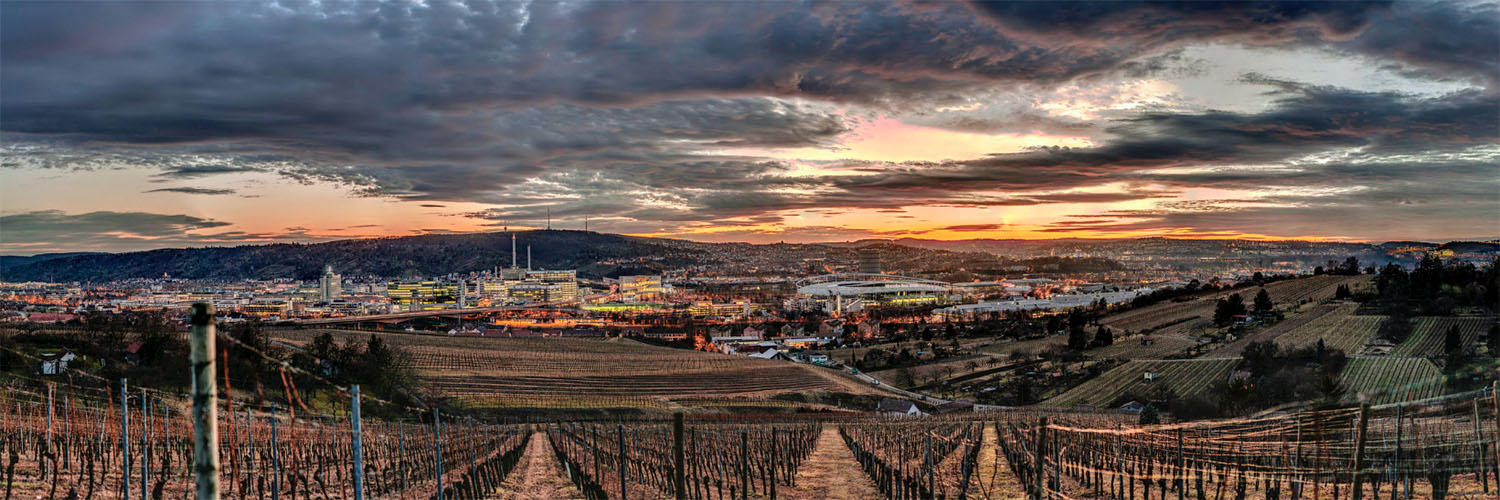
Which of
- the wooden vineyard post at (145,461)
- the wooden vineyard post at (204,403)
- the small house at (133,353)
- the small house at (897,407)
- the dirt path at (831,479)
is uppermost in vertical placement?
the wooden vineyard post at (204,403)

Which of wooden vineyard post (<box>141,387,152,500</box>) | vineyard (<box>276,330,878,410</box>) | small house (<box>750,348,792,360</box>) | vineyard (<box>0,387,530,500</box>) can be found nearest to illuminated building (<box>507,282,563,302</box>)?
small house (<box>750,348,792,360</box>)

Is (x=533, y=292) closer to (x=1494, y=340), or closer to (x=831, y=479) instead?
(x=1494, y=340)

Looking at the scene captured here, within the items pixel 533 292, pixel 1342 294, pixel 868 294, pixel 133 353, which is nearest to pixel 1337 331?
pixel 1342 294

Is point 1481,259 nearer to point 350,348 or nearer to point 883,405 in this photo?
point 883,405

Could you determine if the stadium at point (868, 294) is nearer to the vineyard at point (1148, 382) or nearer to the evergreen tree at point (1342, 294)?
the evergreen tree at point (1342, 294)

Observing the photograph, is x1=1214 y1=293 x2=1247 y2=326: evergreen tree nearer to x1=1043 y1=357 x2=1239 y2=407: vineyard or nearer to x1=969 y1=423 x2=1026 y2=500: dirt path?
x1=1043 y1=357 x2=1239 y2=407: vineyard

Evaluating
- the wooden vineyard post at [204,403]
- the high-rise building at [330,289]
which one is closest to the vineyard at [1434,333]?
the wooden vineyard post at [204,403]
